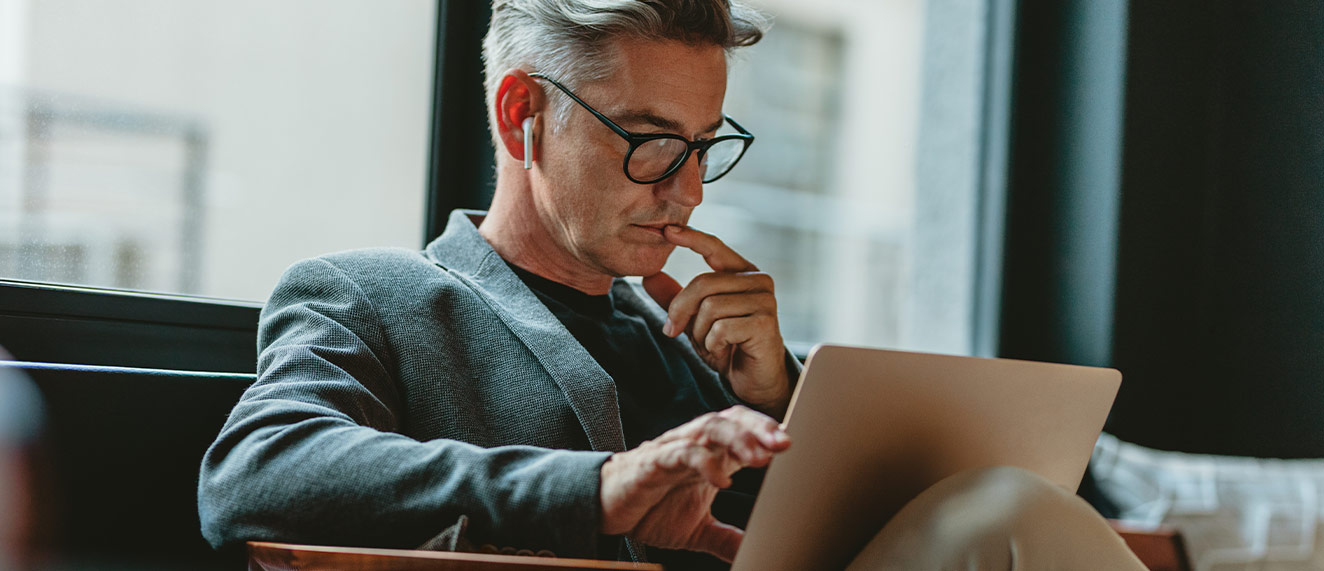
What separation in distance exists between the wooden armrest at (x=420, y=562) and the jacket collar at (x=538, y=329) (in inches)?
15.0

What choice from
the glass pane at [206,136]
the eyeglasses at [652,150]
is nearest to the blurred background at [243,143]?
the glass pane at [206,136]

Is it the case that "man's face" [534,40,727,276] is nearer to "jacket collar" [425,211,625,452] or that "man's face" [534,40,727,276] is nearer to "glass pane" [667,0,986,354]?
"jacket collar" [425,211,625,452]

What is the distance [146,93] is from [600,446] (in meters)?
1.03

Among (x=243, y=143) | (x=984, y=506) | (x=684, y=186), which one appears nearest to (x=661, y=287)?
(x=684, y=186)

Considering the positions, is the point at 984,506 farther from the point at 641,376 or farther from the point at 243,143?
the point at 243,143

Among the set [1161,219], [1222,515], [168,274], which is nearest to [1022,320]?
[1161,219]

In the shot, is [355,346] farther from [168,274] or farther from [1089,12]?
[1089,12]

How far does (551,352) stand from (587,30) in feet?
1.42

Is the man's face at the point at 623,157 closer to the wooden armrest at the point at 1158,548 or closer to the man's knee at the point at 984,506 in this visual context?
the man's knee at the point at 984,506

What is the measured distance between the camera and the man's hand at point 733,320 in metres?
1.31

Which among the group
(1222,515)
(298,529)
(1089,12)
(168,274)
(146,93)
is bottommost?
(1222,515)

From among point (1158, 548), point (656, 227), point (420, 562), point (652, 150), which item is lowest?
point (1158, 548)

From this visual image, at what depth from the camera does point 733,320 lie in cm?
131

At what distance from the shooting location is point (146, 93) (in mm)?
1607
